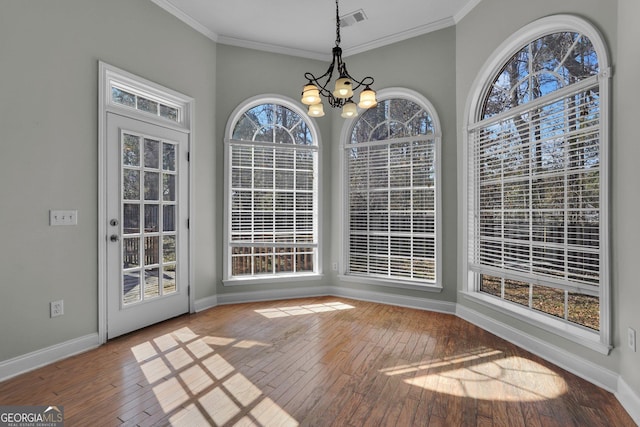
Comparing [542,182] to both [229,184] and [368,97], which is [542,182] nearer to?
[368,97]

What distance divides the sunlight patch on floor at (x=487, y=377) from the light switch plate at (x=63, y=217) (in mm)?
2727

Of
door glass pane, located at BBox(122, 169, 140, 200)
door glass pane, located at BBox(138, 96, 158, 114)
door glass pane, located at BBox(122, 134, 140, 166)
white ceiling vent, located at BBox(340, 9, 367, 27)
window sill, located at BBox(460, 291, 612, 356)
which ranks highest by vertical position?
white ceiling vent, located at BBox(340, 9, 367, 27)

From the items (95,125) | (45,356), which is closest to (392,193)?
(95,125)

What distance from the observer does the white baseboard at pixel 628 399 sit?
1.90m

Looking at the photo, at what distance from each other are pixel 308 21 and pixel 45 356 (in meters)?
4.00

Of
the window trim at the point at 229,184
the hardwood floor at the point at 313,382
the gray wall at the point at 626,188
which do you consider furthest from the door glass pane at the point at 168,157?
the gray wall at the point at 626,188

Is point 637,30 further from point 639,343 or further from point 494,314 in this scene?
point 494,314

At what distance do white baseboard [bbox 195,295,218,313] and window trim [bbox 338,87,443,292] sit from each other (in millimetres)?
1629

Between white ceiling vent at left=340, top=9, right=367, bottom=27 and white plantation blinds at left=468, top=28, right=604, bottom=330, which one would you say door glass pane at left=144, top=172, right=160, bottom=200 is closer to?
white ceiling vent at left=340, top=9, right=367, bottom=27

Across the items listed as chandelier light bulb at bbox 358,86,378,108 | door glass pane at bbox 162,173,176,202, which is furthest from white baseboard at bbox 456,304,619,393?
door glass pane at bbox 162,173,176,202

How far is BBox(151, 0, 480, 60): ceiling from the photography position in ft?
11.5

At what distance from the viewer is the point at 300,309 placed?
398 centimetres

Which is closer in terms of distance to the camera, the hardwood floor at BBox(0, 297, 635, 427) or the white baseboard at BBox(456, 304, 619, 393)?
the hardwood floor at BBox(0, 297, 635, 427)

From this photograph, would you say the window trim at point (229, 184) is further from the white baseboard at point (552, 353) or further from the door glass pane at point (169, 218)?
the white baseboard at point (552, 353)
